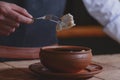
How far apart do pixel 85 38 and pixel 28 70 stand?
1.45 metres

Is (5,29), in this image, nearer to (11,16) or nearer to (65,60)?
(11,16)

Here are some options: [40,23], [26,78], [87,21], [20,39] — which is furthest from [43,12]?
[87,21]

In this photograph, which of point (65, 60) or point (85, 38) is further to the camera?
point (85, 38)

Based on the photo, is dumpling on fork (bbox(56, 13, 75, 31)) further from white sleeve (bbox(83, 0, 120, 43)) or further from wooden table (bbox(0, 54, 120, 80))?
white sleeve (bbox(83, 0, 120, 43))

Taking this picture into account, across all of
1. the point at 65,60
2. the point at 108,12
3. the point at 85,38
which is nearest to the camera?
the point at 65,60

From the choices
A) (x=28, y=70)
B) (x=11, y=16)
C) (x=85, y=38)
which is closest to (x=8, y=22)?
(x=11, y=16)

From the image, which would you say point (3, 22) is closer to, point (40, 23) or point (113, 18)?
point (40, 23)

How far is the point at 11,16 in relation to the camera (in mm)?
960

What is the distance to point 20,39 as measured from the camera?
124cm

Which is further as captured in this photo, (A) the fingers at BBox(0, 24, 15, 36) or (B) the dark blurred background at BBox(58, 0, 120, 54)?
(B) the dark blurred background at BBox(58, 0, 120, 54)

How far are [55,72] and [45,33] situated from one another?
1.72 ft

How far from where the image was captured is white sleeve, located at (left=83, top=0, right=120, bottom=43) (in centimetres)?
157

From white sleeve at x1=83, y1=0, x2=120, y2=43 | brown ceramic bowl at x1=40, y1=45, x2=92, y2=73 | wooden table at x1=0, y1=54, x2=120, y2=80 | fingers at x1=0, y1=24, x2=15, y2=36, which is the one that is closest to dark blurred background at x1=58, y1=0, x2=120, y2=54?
white sleeve at x1=83, y1=0, x2=120, y2=43

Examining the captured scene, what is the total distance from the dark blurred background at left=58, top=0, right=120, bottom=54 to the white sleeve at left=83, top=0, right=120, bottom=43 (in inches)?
27.3
